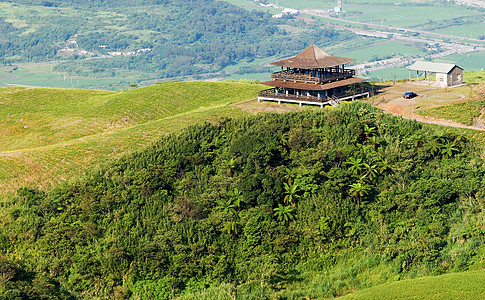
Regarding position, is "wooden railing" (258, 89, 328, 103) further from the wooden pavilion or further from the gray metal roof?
the gray metal roof

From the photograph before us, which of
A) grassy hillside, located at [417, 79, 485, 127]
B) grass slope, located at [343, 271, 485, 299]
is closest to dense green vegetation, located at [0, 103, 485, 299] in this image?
grass slope, located at [343, 271, 485, 299]

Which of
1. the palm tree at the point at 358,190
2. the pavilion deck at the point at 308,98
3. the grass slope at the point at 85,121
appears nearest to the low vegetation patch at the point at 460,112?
the pavilion deck at the point at 308,98

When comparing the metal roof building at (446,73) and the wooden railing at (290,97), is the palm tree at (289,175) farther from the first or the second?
the metal roof building at (446,73)

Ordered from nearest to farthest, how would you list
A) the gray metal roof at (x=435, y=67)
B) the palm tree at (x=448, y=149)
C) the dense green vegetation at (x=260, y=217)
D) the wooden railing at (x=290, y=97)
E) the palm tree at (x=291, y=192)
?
the dense green vegetation at (x=260, y=217), the palm tree at (x=291, y=192), the palm tree at (x=448, y=149), the wooden railing at (x=290, y=97), the gray metal roof at (x=435, y=67)

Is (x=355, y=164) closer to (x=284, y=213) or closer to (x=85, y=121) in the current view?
(x=284, y=213)

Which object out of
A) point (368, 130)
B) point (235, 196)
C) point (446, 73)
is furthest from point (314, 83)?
point (235, 196)

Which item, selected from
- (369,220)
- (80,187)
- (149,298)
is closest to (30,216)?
(80,187)
